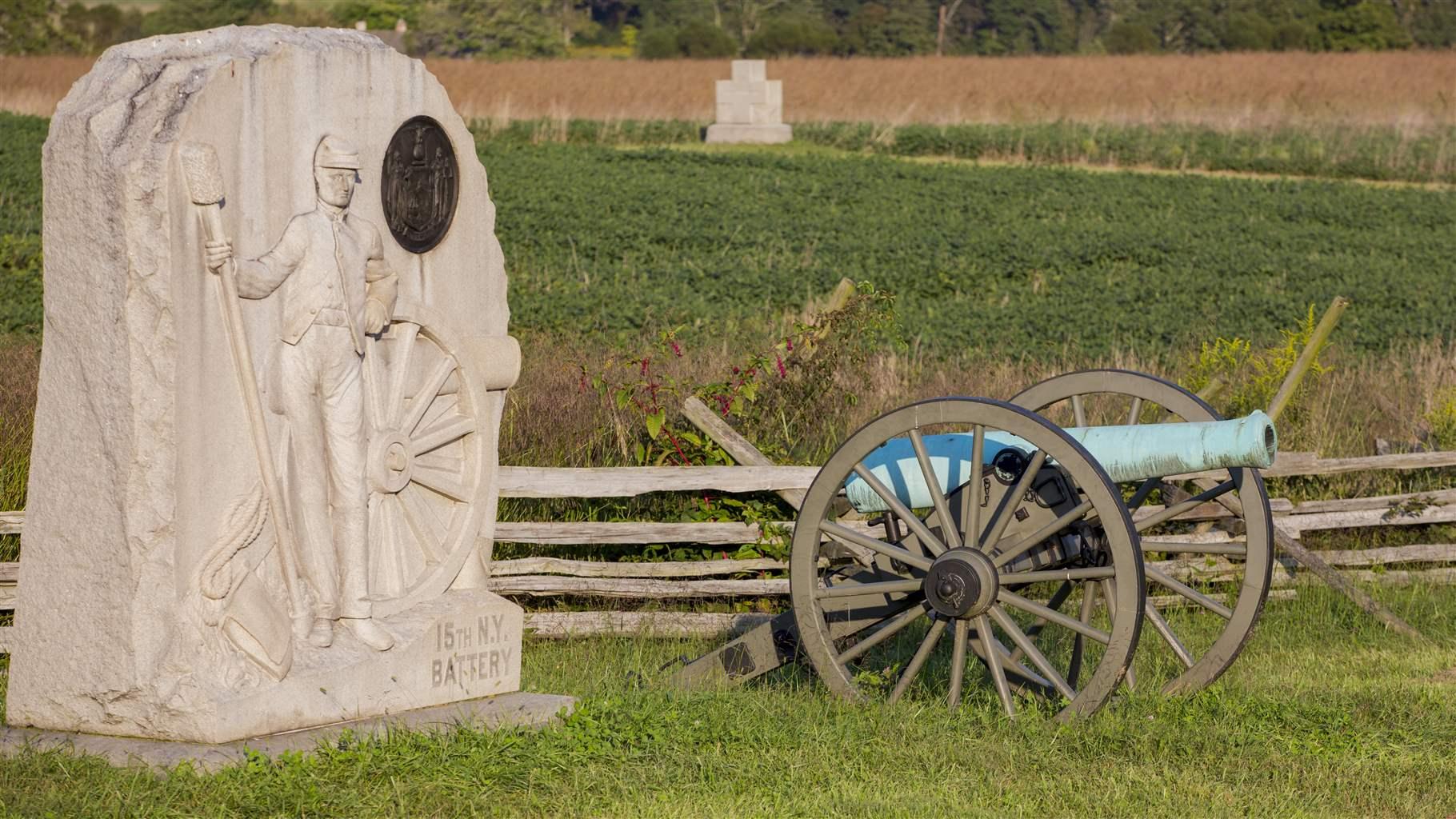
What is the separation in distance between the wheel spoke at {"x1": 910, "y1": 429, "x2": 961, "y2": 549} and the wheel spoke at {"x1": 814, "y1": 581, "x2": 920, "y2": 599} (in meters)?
0.22

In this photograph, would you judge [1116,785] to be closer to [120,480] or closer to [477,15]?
[120,480]

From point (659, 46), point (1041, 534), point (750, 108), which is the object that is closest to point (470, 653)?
point (1041, 534)

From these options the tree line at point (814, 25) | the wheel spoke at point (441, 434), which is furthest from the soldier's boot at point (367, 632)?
the tree line at point (814, 25)

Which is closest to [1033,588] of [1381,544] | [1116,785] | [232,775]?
[1381,544]

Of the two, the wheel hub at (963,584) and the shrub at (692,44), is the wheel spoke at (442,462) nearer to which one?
the wheel hub at (963,584)

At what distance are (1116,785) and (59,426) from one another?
3486 mm

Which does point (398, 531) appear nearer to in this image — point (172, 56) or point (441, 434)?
point (441, 434)

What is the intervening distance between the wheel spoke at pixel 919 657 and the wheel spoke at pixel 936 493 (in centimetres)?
30

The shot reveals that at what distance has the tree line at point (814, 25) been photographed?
56.6 metres

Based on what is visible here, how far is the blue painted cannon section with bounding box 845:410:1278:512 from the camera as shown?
19.4 ft

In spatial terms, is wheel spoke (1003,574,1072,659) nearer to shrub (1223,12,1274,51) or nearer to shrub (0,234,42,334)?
shrub (0,234,42,334)

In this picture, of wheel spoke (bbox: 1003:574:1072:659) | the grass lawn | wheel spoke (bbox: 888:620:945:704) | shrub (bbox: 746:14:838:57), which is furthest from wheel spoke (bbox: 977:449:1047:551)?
shrub (bbox: 746:14:838:57)

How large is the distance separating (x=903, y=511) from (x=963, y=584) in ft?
1.17

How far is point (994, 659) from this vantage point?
234 inches
